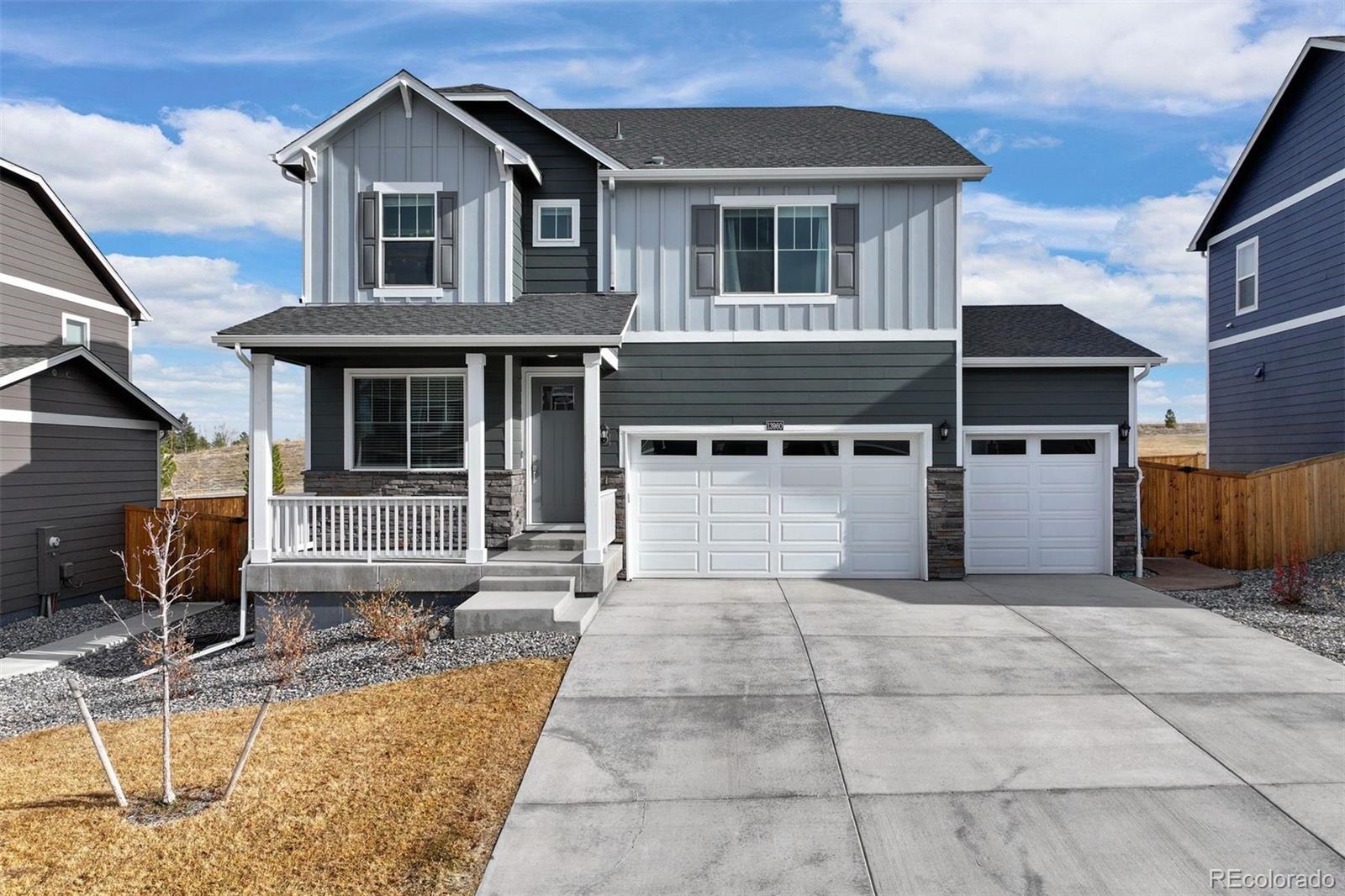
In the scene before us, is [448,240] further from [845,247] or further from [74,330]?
[74,330]

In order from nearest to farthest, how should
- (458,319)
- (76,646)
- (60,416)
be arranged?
(458,319), (76,646), (60,416)

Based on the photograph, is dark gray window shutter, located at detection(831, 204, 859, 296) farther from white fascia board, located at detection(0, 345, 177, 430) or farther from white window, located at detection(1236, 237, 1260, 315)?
white fascia board, located at detection(0, 345, 177, 430)

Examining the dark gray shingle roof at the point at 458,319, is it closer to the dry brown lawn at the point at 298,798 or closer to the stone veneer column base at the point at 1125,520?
the dry brown lawn at the point at 298,798

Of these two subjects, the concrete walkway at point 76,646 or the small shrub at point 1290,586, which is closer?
the concrete walkway at point 76,646

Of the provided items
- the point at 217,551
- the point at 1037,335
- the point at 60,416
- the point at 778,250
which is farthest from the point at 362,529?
the point at 1037,335

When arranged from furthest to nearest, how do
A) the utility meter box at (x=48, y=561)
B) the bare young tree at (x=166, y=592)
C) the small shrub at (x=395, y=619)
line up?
1. the utility meter box at (x=48, y=561)
2. the small shrub at (x=395, y=619)
3. the bare young tree at (x=166, y=592)

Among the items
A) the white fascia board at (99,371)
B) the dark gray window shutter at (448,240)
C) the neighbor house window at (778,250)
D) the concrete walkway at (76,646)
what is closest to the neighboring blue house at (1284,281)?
the neighbor house window at (778,250)

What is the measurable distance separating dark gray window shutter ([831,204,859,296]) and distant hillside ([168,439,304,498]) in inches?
934

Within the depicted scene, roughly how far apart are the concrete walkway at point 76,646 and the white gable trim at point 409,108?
657cm

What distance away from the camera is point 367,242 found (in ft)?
38.6

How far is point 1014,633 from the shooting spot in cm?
891

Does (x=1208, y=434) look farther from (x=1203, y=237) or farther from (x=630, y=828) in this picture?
(x=630, y=828)

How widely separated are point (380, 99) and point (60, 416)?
25.6 feet

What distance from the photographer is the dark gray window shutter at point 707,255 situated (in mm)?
12055
